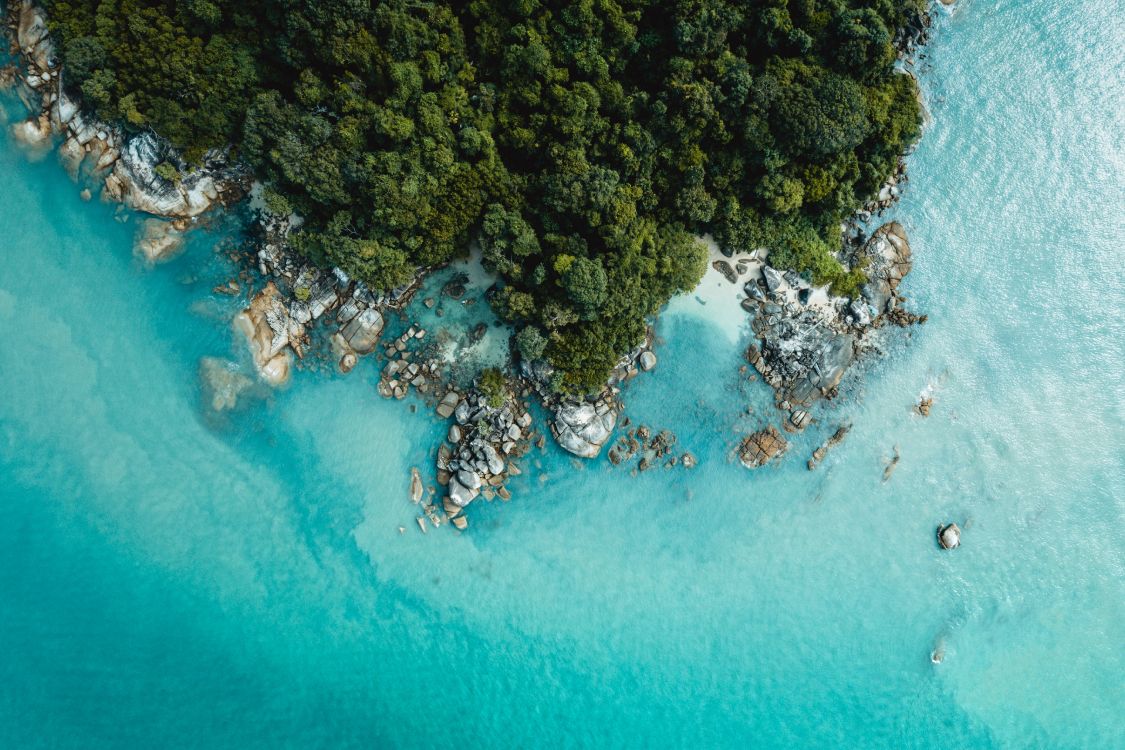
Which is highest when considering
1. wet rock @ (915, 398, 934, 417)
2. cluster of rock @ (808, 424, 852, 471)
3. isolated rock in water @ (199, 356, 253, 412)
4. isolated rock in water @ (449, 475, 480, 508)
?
wet rock @ (915, 398, 934, 417)

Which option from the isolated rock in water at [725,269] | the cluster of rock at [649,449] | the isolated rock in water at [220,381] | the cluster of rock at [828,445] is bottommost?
the isolated rock in water at [220,381]

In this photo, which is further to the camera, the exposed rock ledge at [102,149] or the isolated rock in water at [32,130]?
the isolated rock in water at [32,130]

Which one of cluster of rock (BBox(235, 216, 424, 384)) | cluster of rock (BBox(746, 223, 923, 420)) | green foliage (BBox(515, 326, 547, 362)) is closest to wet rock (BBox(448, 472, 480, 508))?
cluster of rock (BBox(235, 216, 424, 384))

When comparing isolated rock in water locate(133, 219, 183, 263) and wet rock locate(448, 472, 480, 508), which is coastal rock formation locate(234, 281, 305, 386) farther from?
wet rock locate(448, 472, 480, 508)

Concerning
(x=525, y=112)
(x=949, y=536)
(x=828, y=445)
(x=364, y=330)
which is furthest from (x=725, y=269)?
(x=364, y=330)

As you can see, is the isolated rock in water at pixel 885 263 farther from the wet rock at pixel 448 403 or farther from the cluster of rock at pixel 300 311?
the cluster of rock at pixel 300 311

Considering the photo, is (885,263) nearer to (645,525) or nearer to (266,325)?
(645,525)

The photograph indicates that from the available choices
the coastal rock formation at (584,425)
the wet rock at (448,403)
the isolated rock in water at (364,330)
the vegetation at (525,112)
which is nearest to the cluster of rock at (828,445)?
the coastal rock formation at (584,425)
